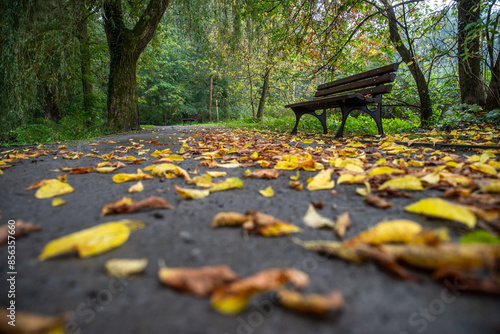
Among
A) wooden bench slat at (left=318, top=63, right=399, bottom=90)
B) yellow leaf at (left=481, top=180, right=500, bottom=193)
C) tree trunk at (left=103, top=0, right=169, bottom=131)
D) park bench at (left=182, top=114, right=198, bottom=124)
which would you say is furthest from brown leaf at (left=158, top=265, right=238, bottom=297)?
park bench at (left=182, top=114, right=198, bottom=124)

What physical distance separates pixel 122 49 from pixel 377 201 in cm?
659

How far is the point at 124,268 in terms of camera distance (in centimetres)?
62

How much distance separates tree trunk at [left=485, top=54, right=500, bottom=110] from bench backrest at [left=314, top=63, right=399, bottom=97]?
5.37 feet

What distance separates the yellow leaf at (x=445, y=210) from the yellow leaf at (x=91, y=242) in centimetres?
104

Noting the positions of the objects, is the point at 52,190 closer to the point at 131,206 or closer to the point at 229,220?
the point at 131,206

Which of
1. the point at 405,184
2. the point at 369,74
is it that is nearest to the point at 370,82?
the point at 369,74

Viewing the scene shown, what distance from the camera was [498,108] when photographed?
4148mm

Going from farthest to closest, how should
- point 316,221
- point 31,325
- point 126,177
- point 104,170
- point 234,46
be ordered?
point 234,46 < point 104,170 < point 126,177 < point 316,221 < point 31,325

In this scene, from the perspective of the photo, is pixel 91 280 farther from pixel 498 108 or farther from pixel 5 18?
pixel 498 108

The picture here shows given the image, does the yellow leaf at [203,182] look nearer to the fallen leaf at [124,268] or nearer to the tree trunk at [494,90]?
the fallen leaf at [124,268]

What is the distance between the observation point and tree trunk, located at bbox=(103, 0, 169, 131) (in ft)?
18.7

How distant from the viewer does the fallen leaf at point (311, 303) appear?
49 cm

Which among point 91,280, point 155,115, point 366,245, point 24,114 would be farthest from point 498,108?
point 155,115

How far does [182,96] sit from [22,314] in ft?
82.9
